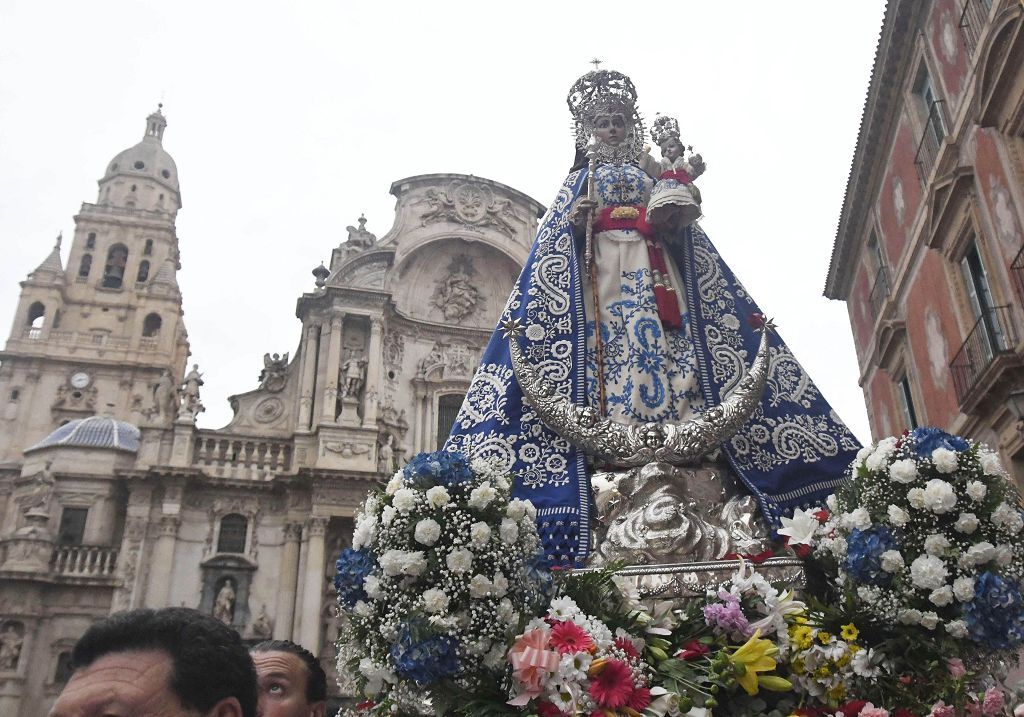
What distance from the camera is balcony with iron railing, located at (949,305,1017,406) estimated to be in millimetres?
9289

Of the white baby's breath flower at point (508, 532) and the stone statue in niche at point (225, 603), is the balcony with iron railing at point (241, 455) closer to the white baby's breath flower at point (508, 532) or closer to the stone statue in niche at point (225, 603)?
the stone statue in niche at point (225, 603)

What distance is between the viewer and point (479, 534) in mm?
3012

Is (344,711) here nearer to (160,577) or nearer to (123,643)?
(123,643)

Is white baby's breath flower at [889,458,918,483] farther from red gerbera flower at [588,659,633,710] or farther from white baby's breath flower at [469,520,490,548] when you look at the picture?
white baby's breath flower at [469,520,490,548]

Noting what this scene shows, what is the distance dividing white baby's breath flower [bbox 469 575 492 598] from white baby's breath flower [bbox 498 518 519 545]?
0.19 meters

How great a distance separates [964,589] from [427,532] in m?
1.97

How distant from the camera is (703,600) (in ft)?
11.3

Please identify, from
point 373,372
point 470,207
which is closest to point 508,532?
point 373,372

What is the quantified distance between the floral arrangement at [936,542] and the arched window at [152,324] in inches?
1268

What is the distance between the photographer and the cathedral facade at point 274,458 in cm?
1744

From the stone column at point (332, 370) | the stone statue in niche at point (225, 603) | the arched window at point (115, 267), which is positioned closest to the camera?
the stone statue in niche at point (225, 603)

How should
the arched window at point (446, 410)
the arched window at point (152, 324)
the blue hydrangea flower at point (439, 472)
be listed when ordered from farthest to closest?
the arched window at point (152, 324)
the arched window at point (446, 410)
the blue hydrangea flower at point (439, 472)

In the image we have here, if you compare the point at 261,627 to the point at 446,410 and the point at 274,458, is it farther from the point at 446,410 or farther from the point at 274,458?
the point at 446,410

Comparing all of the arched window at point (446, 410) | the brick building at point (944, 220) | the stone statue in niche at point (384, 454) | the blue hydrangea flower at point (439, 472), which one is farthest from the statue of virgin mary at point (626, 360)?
the arched window at point (446, 410)
